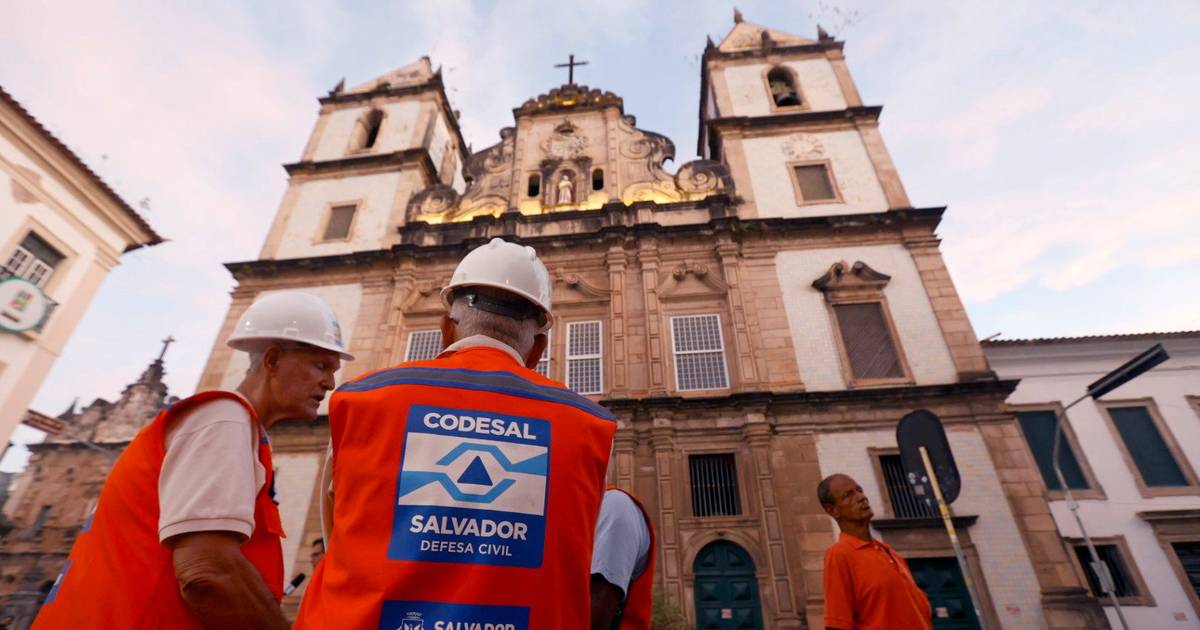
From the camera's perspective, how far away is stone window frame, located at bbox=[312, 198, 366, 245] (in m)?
18.2

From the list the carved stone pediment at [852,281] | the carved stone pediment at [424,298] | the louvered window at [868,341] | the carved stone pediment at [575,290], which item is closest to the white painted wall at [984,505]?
the louvered window at [868,341]

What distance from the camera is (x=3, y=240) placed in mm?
14203

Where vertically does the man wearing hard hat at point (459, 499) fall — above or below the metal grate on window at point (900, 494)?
below

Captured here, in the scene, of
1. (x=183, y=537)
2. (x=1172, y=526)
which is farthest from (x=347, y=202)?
(x=1172, y=526)

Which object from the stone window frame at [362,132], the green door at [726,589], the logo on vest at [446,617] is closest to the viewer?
the logo on vest at [446,617]

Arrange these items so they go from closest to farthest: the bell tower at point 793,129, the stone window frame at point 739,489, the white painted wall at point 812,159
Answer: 1. the stone window frame at point 739,489
2. the white painted wall at point 812,159
3. the bell tower at point 793,129

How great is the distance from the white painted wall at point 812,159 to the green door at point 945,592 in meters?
9.49

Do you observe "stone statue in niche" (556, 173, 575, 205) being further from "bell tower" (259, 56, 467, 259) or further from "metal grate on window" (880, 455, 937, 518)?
"metal grate on window" (880, 455, 937, 518)

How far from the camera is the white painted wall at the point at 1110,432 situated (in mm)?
12672

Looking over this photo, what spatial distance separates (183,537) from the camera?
1521 millimetres

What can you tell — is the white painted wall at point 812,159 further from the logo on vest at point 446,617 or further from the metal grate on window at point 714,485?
the logo on vest at point 446,617

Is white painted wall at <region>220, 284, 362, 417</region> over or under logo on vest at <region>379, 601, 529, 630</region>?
over

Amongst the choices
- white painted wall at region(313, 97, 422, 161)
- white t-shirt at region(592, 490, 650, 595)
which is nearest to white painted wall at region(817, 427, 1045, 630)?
white t-shirt at region(592, 490, 650, 595)

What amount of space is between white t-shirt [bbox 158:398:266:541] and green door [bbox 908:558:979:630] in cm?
1189
